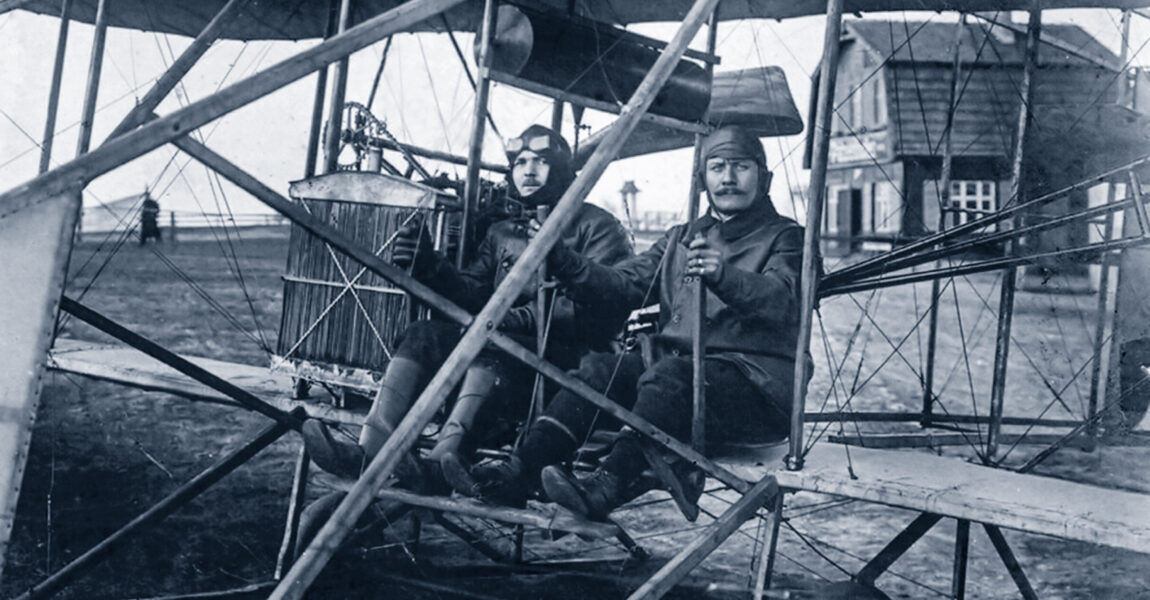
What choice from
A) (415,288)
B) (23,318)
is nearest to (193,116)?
(23,318)

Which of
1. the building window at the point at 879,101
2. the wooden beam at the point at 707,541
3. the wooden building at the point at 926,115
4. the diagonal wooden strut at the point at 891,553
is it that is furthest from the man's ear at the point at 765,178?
the building window at the point at 879,101

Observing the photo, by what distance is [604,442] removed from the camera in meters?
4.55

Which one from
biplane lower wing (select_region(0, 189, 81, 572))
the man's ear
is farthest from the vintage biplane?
the man's ear

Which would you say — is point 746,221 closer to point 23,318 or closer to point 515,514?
point 515,514

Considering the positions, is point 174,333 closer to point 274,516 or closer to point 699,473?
point 274,516

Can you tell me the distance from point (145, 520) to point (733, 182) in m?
3.76

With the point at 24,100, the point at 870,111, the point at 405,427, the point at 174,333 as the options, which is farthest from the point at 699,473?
the point at 870,111

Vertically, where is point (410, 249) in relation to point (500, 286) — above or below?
above

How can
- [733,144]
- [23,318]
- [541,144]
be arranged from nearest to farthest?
[23,318] < [733,144] < [541,144]

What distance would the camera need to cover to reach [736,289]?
13.6ft

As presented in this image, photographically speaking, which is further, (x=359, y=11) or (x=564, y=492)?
(x=359, y=11)

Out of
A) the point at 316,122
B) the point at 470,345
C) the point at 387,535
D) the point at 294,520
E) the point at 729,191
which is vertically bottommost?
the point at 387,535

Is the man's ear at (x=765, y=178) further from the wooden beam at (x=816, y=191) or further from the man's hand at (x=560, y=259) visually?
the man's hand at (x=560, y=259)

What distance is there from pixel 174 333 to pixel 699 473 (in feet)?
36.5
